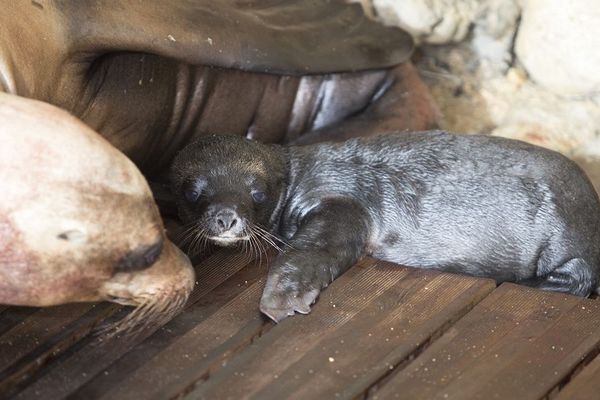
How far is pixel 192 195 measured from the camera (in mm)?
4086

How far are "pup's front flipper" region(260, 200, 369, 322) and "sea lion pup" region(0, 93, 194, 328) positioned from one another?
47 cm

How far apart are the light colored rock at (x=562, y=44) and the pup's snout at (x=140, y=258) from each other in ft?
8.75

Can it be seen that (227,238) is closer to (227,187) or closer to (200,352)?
(227,187)

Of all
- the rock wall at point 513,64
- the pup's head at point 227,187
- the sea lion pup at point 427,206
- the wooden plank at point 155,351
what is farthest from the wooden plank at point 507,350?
the rock wall at point 513,64

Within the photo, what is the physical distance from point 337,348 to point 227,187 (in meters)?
0.89

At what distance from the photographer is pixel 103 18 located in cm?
407

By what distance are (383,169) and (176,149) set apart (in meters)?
0.87

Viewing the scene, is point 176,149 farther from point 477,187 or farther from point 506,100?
point 506,100

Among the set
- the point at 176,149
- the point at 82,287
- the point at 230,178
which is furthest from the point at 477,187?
the point at 82,287

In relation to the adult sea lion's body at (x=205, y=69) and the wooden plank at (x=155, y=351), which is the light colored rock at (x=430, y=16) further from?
the wooden plank at (x=155, y=351)

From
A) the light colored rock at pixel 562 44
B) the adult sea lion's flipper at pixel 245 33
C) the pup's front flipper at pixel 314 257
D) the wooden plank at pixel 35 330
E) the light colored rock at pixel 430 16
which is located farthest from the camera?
the light colored rock at pixel 430 16

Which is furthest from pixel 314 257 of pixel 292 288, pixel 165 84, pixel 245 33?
pixel 245 33

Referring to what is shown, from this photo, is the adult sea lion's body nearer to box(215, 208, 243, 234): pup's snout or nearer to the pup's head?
the pup's head

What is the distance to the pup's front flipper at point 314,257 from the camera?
11.7 ft
